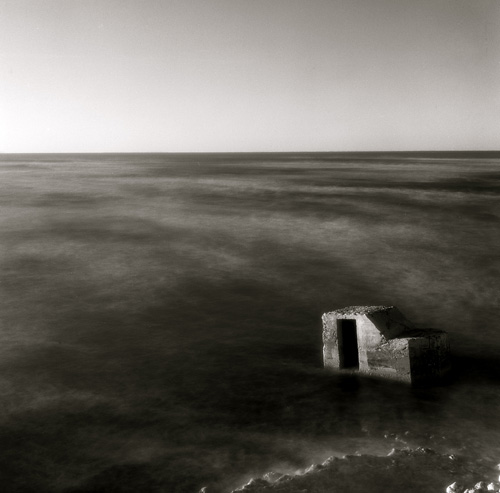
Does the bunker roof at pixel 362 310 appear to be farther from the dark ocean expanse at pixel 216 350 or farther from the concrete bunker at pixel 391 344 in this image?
the dark ocean expanse at pixel 216 350

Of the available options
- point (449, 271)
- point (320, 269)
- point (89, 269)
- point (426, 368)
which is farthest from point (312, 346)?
point (89, 269)

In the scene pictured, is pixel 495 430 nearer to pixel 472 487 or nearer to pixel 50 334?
pixel 472 487

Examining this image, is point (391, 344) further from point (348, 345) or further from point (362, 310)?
point (348, 345)

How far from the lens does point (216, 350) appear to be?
7039mm

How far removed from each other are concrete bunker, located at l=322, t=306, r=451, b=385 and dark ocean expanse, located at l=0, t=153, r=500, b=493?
0.17 meters

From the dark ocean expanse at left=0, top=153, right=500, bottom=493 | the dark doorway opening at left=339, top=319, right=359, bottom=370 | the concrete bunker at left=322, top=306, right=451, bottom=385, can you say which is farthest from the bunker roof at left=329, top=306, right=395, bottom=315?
the dark ocean expanse at left=0, top=153, right=500, bottom=493

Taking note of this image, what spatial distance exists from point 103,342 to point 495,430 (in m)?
4.79

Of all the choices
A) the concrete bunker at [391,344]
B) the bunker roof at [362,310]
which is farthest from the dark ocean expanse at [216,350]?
the bunker roof at [362,310]

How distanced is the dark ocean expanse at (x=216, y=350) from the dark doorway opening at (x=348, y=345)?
0.25 metres

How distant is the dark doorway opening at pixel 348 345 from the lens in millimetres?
5926

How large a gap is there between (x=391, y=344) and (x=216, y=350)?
2359 mm

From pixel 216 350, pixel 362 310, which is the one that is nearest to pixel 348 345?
pixel 362 310

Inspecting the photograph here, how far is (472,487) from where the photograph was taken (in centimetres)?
386

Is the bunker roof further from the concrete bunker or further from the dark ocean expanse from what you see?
the dark ocean expanse
